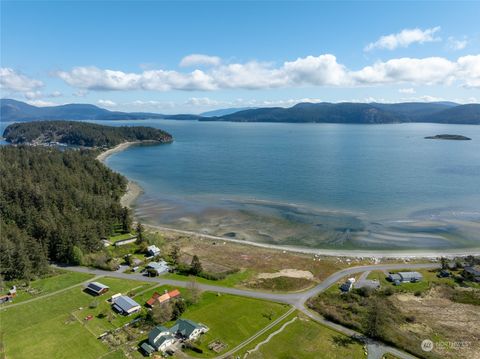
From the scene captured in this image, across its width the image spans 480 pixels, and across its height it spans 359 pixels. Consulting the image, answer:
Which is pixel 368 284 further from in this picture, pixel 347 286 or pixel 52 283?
pixel 52 283

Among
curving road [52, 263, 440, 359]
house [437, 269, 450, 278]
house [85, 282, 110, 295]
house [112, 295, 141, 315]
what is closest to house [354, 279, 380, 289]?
curving road [52, 263, 440, 359]

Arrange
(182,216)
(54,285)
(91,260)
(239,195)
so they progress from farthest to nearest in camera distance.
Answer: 1. (239,195)
2. (182,216)
3. (91,260)
4. (54,285)

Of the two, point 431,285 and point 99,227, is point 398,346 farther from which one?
point 99,227

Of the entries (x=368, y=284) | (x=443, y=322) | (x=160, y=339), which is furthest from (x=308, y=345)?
(x=443, y=322)

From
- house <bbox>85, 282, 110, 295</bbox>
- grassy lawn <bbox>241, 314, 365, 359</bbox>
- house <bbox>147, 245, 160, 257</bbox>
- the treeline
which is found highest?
the treeline

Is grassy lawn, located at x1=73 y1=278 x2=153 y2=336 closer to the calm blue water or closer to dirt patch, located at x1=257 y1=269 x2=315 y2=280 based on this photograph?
dirt patch, located at x1=257 y1=269 x2=315 y2=280

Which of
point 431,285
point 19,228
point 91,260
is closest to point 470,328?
point 431,285
